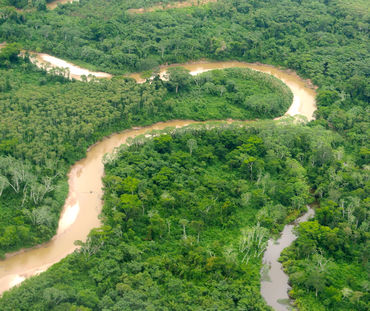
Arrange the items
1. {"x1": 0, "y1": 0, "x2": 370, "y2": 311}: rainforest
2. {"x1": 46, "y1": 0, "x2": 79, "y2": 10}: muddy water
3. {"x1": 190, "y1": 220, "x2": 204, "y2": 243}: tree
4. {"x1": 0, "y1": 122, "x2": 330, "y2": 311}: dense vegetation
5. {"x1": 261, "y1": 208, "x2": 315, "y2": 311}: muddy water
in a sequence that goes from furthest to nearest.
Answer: {"x1": 46, "y1": 0, "x2": 79, "y2": 10}: muddy water → {"x1": 190, "y1": 220, "x2": 204, "y2": 243}: tree → {"x1": 261, "y1": 208, "x2": 315, "y2": 311}: muddy water → {"x1": 0, "y1": 0, "x2": 370, "y2": 311}: rainforest → {"x1": 0, "y1": 122, "x2": 330, "y2": 311}: dense vegetation

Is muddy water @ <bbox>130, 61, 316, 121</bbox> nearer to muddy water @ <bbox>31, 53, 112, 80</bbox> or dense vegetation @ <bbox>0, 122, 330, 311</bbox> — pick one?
muddy water @ <bbox>31, 53, 112, 80</bbox>

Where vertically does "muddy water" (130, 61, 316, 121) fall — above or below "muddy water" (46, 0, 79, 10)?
below

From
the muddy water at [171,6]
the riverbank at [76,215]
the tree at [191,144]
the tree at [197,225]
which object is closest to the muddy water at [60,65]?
the riverbank at [76,215]

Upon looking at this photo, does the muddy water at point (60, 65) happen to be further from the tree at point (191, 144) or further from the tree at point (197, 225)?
the tree at point (197, 225)

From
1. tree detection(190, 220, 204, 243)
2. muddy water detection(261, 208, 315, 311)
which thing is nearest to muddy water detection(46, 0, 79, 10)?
tree detection(190, 220, 204, 243)

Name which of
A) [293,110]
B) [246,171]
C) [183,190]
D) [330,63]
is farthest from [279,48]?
[183,190]

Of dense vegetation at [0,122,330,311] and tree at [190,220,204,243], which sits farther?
tree at [190,220,204,243]
